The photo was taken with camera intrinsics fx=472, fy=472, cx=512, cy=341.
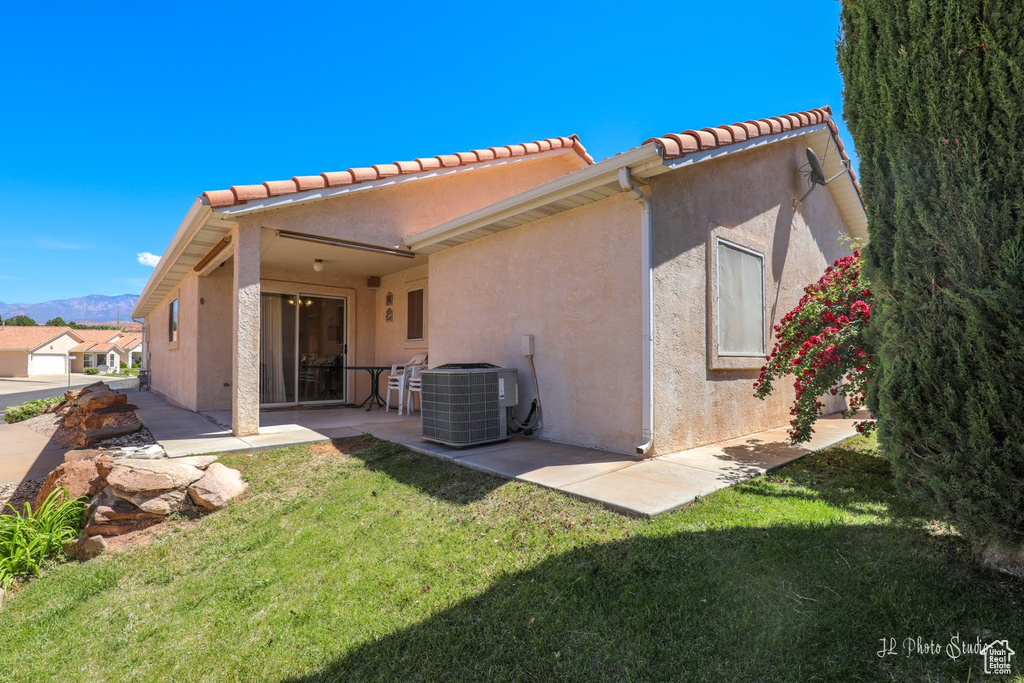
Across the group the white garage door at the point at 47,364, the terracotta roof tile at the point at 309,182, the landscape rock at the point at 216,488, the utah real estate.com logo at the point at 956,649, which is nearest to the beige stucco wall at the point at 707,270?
the utah real estate.com logo at the point at 956,649

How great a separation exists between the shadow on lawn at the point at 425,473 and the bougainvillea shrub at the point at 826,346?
3.28m

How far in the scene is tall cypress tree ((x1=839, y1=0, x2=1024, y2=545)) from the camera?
6.91 feet

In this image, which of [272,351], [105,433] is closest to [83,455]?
[105,433]

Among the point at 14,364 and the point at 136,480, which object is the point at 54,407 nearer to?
the point at 136,480

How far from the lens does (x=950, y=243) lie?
88.9 inches

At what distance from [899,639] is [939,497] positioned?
748mm

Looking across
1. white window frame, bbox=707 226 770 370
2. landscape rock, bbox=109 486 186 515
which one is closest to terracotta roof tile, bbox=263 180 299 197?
landscape rock, bbox=109 486 186 515

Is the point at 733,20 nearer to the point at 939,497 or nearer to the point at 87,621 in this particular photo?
the point at 939,497

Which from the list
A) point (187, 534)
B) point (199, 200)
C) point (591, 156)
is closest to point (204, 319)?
point (199, 200)

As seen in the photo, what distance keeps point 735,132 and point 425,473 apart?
513 cm

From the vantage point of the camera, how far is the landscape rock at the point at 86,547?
389cm

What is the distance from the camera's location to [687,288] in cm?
539

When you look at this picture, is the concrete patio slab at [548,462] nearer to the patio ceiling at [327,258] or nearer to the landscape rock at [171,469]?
the landscape rock at [171,469]

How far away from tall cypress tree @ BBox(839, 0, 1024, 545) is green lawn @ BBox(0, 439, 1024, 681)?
67 cm
